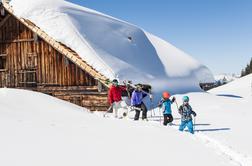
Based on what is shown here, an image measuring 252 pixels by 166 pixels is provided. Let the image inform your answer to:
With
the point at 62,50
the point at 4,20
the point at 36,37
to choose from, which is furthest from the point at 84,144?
the point at 4,20

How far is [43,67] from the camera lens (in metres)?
20.8

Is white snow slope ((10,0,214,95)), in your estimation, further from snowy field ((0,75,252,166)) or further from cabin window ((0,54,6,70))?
snowy field ((0,75,252,166))

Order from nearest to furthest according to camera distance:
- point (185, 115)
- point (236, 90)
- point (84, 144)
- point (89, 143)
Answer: point (84, 144)
point (89, 143)
point (185, 115)
point (236, 90)

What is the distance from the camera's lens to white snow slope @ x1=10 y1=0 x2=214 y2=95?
838 inches

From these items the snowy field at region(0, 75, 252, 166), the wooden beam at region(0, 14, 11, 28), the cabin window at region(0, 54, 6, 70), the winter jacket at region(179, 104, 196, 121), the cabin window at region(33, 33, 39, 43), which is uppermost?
the wooden beam at region(0, 14, 11, 28)

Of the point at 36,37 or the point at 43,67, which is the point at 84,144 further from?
the point at 36,37

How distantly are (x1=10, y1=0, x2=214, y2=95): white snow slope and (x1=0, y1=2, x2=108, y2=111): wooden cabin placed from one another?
96cm

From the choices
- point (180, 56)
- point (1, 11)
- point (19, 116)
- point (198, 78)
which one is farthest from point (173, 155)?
point (180, 56)

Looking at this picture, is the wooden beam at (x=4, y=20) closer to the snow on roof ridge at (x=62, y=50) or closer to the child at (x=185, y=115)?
the snow on roof ridge at (x=62, y=50)

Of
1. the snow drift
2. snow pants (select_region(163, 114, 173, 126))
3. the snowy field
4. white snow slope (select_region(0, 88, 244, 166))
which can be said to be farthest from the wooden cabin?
the snow drift

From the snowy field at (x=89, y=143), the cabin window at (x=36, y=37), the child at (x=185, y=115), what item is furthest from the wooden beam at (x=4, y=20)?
the child at (x=185, y=115)

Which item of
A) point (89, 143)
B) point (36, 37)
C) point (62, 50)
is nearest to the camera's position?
point (89, 143)

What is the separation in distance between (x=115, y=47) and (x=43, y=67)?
5.52m

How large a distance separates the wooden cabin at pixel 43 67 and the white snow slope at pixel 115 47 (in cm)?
96
